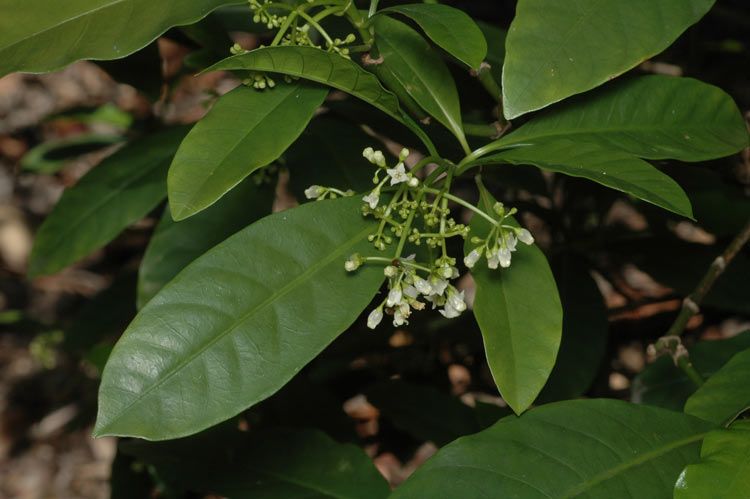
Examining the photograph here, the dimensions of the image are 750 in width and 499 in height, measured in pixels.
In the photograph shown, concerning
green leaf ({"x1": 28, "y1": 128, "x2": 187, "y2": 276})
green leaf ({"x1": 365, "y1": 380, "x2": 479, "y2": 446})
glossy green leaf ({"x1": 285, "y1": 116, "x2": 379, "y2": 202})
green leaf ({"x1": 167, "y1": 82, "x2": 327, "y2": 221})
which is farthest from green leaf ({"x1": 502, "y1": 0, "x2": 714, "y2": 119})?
green leaf ({"x1": 365, "y1": 380, "x2": 479, "y2": 446})

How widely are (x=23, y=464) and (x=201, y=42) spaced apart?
2.33 m

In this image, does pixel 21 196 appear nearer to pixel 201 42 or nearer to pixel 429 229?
pixel 201 42

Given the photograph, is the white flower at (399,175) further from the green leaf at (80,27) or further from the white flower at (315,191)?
the green leaf at (80,27)

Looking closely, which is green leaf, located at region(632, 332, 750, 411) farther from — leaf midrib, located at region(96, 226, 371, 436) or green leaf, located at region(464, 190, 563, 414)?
leaf midrib, located at region(96, 226, 371, 436)

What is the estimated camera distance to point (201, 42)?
1.64 m

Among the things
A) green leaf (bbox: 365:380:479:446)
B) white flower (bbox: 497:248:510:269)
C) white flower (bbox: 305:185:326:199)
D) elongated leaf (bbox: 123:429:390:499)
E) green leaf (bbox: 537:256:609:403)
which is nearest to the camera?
white flower (bbox: 497:248:510:269)

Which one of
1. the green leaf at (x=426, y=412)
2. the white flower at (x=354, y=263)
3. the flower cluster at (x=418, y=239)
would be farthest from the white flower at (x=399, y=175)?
the green leaf at (x=426, y=412)

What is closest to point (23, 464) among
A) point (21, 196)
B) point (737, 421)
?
point (21, 196)

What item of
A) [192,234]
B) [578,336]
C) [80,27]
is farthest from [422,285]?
[578,336]

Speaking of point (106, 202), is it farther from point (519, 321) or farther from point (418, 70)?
point (519, 321)

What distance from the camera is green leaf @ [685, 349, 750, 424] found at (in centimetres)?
115

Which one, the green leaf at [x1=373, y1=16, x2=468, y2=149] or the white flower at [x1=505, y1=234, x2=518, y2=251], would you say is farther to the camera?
the green leaf at [x1=373, y1=16, x2=468, y2=149]

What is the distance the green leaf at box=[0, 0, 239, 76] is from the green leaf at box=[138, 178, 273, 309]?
0.54 meters

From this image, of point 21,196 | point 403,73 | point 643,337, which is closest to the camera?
point 403,73
